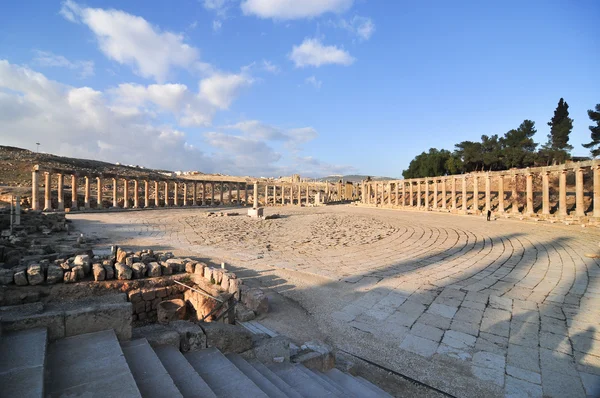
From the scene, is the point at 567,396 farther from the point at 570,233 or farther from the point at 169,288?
the point at 570,233

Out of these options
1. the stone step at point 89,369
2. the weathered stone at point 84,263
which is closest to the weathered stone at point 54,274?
the weathered stone at point 84,263

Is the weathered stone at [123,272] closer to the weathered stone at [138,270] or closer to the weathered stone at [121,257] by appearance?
Answer: the weathered stone at [138,270]

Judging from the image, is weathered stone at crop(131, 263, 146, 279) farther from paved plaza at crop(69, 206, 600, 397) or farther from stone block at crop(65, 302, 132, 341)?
stone block at crop(65, 302, 132, 341)

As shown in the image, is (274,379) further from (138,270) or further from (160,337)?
(138,270)

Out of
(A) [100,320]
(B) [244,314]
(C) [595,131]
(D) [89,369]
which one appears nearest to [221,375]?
(D) [89,369]

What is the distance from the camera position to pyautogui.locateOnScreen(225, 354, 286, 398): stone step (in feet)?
8.61

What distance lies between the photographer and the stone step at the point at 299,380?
2773 mm

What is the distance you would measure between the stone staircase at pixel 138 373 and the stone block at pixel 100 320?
7cm

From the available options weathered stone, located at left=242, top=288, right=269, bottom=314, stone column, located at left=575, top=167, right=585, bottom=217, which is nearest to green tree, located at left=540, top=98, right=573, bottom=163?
stone column, located at left=575, top=167, right=585, bottom=217

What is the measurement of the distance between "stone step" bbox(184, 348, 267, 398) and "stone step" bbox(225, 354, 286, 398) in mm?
164

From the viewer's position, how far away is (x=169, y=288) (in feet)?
22.6

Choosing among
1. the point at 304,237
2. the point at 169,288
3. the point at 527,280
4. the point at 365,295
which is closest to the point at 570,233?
the point at 527,280

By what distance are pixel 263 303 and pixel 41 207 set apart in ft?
83.5

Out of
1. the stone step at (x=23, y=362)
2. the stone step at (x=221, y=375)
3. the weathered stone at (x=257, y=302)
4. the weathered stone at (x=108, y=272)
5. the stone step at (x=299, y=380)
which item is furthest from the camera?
the weathered stone at (x=108, y=272)
